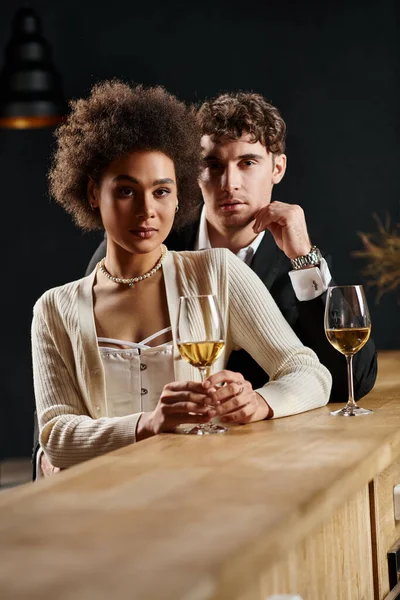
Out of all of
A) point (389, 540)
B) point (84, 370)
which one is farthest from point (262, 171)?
point (389, 540)

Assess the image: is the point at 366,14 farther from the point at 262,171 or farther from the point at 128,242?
the point at 128,242

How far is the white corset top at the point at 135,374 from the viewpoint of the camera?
7.23ft

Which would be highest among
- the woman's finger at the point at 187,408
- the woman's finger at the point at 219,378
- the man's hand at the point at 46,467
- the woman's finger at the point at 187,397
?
the woman's finger at the point at 219,378

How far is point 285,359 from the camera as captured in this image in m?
2.10

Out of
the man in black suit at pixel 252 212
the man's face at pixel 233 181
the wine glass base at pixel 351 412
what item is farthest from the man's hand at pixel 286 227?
the wine glass base at pixel 351 412

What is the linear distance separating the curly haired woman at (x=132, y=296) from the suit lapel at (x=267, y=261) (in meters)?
0.35

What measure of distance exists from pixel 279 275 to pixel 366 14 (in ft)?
10.9

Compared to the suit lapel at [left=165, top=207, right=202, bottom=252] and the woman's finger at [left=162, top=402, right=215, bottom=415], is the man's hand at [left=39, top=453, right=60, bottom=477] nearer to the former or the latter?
the woman's finger at [left=162, top=402, right=215, bottom=415]

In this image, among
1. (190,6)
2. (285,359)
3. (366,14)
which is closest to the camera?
(285,359)

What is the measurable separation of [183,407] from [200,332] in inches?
5.8

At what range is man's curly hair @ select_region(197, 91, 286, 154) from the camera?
2.85 metres

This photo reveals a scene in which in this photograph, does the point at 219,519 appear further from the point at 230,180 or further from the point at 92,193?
the point at 230,180

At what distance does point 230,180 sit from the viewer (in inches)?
111

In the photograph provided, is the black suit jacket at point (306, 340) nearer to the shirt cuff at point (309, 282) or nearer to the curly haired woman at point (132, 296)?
the shirt cuff at point (309, 282)
